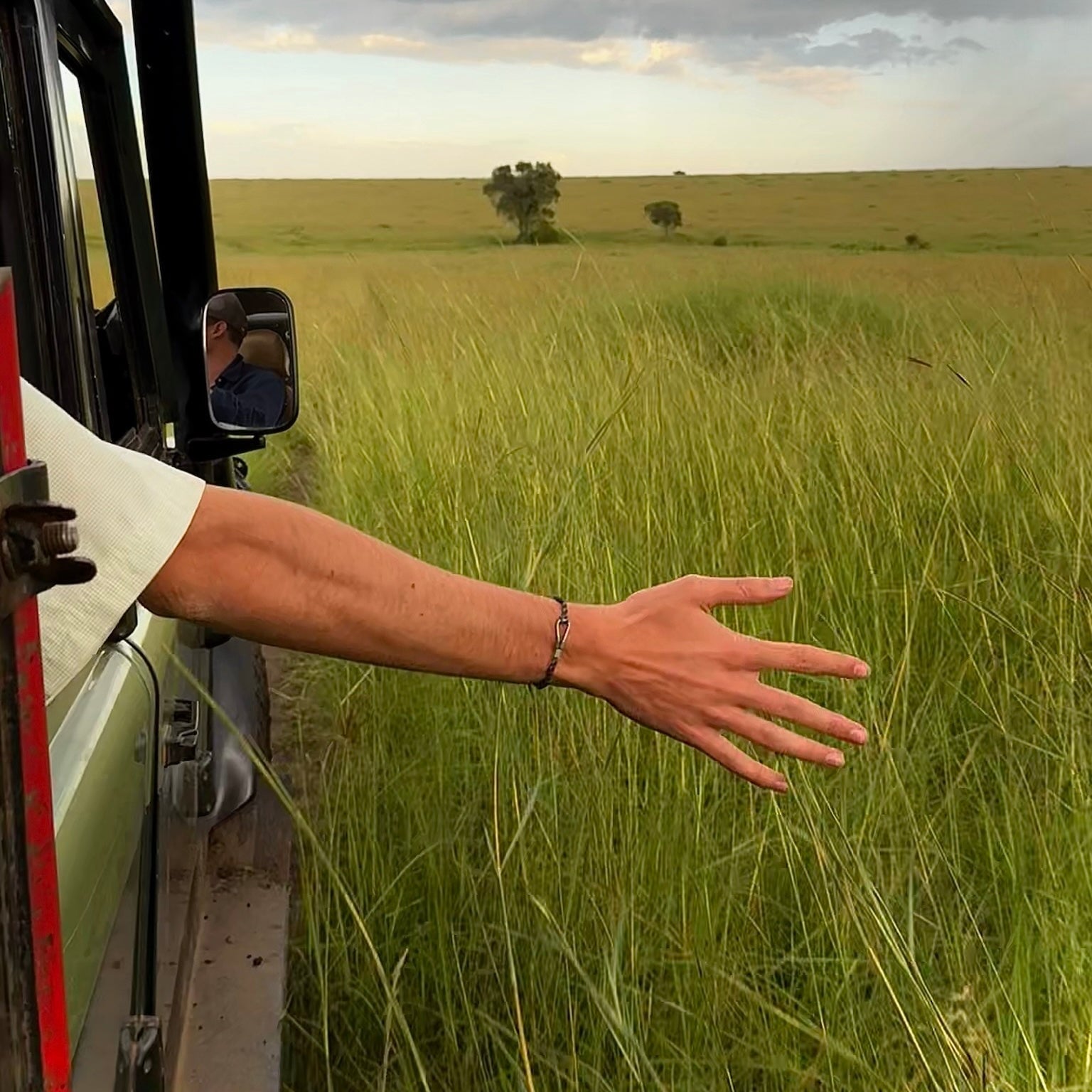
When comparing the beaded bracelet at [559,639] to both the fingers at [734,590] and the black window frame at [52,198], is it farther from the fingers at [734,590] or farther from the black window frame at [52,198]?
the black window frame at [52,198]

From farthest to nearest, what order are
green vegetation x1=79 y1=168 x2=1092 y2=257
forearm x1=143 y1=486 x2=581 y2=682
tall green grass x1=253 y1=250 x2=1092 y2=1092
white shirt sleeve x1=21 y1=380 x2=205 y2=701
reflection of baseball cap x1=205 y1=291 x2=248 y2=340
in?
1. green vegetation x1=79 y1=168 x2=1092 y2=257
2. reflection of baseball cap x1=205 y1=291 x2=248 y2=340
3. tall green grass x1=253 y1=250 x2=1092 y2=1092
4. forearm x1=143 y1=486 x2=581 y2=682
5. white shirt sleeve x1=21 y1=380 x2=205 y2=701

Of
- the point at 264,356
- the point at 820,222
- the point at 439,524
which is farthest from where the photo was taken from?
the point at 820,222

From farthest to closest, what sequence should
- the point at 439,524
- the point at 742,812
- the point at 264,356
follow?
the point at 439,524
the point at 264,356
the point at 742,812

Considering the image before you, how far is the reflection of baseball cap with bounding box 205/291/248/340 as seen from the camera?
169cm

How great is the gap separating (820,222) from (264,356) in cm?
2995

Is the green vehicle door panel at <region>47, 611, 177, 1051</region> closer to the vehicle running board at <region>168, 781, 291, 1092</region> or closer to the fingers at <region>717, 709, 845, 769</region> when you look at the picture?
the vehicle running board at <region>168, 781, 291, 1092</region>

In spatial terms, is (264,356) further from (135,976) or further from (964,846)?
(964,846)

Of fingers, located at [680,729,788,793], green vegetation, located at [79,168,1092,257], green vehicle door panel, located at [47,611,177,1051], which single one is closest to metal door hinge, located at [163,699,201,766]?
green vehicle door panel, located at [47,611,177,1051]

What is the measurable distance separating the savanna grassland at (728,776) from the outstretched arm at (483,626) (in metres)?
0.25

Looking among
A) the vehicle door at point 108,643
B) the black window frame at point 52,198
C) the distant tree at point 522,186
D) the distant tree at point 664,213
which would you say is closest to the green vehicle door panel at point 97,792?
the vehicle door at point 108,643

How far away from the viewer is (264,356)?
1838 mm

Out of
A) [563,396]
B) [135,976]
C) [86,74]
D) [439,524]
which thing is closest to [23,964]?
[135,976]

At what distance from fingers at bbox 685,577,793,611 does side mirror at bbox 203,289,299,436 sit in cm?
98

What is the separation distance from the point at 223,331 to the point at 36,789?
1350mm
